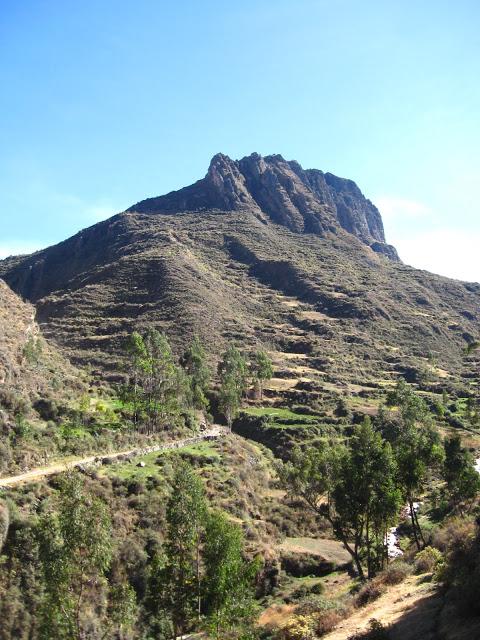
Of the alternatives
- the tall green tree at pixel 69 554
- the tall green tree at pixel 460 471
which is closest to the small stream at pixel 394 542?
the tall green tree at pixel 460 471

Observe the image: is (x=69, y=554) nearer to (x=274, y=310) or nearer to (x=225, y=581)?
(x=225, y=581)

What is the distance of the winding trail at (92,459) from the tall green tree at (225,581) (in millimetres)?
13269

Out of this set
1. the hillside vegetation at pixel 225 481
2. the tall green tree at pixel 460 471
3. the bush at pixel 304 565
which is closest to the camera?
the hillside vegetation at pixel 225 481

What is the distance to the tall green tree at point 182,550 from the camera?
1257 inches

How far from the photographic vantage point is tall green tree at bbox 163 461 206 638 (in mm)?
31922

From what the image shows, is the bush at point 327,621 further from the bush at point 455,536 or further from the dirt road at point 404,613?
the bush at point 455,536

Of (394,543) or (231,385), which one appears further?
(231,385)

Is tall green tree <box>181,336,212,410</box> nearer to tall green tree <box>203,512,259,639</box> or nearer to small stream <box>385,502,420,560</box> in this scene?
small stream <box>385,502,420,560</box>

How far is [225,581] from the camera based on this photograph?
30969 millimetres

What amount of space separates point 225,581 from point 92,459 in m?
22.5

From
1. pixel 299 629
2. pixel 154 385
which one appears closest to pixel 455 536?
pixel 299 629

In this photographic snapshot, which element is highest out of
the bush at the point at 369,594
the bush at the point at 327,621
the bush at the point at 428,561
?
the bush at the point at 428,561

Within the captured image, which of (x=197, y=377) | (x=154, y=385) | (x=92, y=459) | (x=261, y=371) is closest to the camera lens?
(x=92, y=459)

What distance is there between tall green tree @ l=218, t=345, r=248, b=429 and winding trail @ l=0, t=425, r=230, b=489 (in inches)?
323
